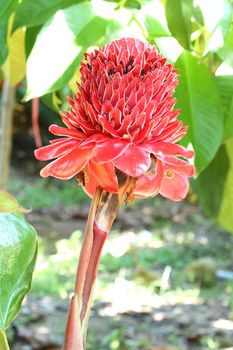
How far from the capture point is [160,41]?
0.75m

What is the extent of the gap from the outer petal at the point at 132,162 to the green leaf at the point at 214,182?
18.5 inches

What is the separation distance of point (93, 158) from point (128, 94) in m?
0.05

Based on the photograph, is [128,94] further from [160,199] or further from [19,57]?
[160,199]

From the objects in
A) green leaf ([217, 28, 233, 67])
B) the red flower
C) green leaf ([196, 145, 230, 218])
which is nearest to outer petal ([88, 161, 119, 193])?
the red flower

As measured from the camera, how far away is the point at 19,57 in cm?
109

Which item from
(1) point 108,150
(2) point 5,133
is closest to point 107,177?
(1) point 108,150

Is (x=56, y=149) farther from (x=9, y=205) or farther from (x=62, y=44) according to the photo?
(x=62, y=44)

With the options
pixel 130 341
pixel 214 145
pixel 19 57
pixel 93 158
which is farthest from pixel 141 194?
pixel 130 341

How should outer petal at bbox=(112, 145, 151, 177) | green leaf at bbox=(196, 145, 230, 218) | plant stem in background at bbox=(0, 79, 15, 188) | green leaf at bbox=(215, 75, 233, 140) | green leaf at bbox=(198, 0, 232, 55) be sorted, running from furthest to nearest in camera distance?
plant stem in background at bbox=(0, 79, 15, 188), green leaf at bbox=(196, 145, 230, 218), green leaf at bbox=(215, 75, 233, 140), green leaf at bbox=(198, 0, 232, 55), outer petal at bbox=(112, 145, 151, 177)

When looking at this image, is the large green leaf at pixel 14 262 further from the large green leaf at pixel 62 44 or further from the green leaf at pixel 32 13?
the green leaf at pixel 32 13

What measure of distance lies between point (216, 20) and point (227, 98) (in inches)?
5.3

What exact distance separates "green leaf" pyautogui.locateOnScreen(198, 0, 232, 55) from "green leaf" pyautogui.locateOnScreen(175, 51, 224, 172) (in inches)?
2.8

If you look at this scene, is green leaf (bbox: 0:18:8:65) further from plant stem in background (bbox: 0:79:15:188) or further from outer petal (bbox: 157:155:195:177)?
plant stem in background (bbox: 0:79:15:188)

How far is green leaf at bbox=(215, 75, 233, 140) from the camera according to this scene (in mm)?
789
